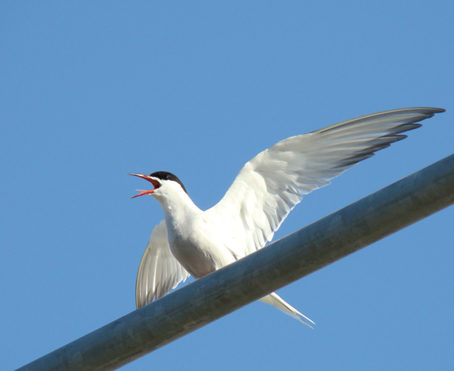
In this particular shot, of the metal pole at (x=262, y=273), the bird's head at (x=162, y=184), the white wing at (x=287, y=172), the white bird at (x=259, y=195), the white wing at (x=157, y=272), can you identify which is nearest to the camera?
the metal pole at (x=262, y=273)

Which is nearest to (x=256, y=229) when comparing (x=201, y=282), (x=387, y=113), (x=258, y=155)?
(x=258, y=155)

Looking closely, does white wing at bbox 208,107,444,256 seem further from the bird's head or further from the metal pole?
the metal pole

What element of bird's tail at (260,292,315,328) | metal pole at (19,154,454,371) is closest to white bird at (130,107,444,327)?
bird's tail at (260,292,315,328)

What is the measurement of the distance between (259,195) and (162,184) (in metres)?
0.88

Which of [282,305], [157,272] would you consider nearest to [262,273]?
[282,305]

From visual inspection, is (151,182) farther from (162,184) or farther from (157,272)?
(157,272)

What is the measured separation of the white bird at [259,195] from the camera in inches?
190

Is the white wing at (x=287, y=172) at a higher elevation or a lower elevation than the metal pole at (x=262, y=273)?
higher

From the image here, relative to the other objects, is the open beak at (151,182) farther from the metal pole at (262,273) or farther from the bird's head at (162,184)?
the metal pole at (262,273)

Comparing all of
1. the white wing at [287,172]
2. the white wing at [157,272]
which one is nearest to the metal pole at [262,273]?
the white wing at [287,172]

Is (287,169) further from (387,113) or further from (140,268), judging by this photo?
(140,268)

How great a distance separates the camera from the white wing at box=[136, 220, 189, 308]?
21.9 ft

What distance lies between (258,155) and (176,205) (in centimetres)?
82

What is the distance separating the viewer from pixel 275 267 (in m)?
2.30
